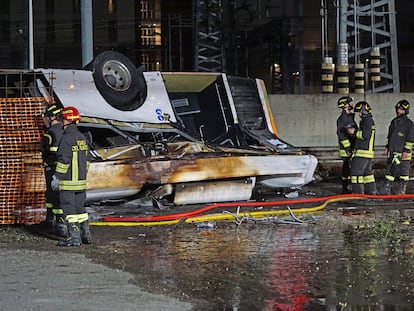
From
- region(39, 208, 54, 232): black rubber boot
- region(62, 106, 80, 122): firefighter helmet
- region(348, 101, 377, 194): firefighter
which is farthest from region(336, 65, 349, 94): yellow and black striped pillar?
region(62, 106, 80, 122): firefighter helmet

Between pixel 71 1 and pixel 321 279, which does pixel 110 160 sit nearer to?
pixel 321 279

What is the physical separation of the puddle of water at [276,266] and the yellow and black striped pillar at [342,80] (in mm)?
9101

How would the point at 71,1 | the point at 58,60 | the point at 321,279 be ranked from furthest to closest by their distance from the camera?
the point at 71,1, the point at 58,60, the point at 321,279

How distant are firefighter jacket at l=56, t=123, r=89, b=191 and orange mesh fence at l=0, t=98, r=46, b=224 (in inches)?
53.3

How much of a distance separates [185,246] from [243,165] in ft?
8.30

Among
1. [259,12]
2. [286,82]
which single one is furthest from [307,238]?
[259,12]

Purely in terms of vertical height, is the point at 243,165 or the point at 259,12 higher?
the point at 259,12

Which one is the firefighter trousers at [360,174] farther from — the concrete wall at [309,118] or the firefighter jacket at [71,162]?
the firefighter jacket at [71,162]

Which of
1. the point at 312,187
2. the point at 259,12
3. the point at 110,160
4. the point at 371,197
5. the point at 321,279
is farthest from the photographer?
the point at 259,12

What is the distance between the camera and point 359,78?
18766 mm

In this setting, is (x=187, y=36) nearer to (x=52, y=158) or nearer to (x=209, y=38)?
(x=209, y=38)

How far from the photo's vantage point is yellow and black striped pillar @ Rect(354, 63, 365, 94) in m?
18.7

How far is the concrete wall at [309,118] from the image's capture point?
1703 cm

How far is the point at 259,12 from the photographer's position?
2702 centimetres
